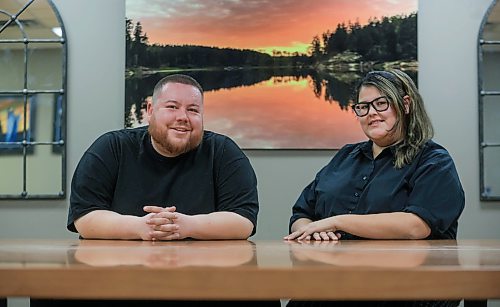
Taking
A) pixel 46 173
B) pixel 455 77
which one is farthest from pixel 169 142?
pixel 455 77

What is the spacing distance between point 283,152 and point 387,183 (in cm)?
116

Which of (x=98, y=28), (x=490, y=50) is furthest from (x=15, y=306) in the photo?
(x=490, y=50)

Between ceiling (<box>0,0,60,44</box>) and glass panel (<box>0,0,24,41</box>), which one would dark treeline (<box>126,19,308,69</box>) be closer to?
ceiling (<box>0,0,60,44</box>)

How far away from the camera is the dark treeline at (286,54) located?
10.6 feet

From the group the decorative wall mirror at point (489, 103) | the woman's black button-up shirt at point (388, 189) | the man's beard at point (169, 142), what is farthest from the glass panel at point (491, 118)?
the man's beard at point (169, 142)

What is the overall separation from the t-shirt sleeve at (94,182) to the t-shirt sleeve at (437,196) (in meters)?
0.94

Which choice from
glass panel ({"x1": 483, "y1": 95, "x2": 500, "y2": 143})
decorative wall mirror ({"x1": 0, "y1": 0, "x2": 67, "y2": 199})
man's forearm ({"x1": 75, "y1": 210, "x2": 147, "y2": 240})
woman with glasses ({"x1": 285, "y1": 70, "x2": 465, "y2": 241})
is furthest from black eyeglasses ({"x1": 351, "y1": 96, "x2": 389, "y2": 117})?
decorative wall mirror ({"x1": 0, "y1": 0, "x2": 67, "y2": 199})

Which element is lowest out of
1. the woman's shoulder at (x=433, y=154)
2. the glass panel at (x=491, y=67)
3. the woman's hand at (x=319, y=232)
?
the woman's hand at (x=319, y=232)

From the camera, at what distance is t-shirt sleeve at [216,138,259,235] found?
209cm

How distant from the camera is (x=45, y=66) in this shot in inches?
128

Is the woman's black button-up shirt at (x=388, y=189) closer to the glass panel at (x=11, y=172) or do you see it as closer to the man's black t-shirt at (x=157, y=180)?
the man's black t-shirt at (x=157, y=180)

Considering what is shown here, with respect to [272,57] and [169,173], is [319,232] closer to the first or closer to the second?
[169,173]

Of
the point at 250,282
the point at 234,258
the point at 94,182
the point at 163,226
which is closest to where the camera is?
the point at 250,282

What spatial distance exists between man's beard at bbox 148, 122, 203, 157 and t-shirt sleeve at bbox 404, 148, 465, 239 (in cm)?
72
